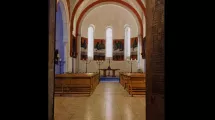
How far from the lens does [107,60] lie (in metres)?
21.2

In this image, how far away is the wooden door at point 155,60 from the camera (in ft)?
9.00

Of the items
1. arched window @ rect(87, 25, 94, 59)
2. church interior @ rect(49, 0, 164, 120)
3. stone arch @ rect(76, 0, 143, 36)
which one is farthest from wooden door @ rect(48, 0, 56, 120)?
arched window @ rect(87, 25, 94, 59)

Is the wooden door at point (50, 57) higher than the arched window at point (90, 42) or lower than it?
lower

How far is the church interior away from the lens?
3.00m

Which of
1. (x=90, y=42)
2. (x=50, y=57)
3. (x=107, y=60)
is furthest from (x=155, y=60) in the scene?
(x=90, y=42)

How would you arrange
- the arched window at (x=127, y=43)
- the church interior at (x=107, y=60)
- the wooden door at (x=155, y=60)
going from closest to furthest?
the wooden door at (x=155, y=60) → the church interior at (x=107, y=60) → the arched window at (x=127, y=43)

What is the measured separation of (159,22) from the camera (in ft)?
9.29
